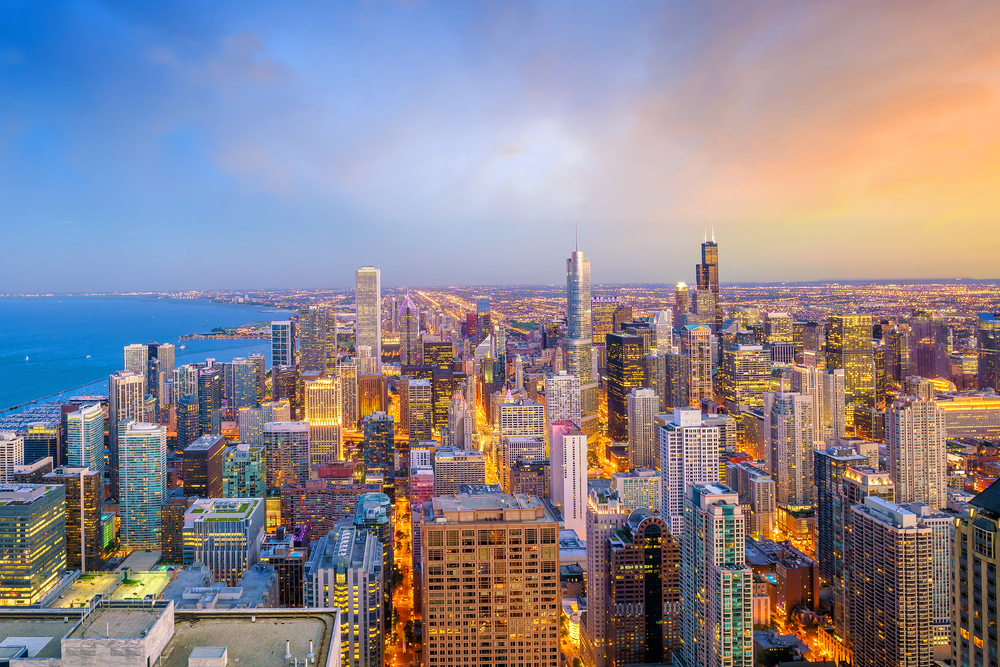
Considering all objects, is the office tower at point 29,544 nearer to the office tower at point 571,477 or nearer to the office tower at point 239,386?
the office tower at point 571,477

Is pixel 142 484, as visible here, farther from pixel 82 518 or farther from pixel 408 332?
pixel 408 332

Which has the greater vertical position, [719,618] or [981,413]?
[981,413]

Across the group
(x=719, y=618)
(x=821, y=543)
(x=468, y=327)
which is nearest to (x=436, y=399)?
(x=468, y=327)

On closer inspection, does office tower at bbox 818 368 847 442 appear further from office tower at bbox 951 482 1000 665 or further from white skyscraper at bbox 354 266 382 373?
white skyscraper at bbox 354 266 382 373

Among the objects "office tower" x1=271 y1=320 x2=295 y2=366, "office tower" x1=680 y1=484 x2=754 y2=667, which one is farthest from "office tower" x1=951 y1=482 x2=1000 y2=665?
"office tower" x1=271 y1=320 x2=295 y2=366

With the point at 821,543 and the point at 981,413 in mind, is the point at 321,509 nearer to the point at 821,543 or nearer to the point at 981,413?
the point at 821,543

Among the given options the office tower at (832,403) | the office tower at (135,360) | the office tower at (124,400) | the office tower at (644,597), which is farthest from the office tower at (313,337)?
the office tower at (644,597)
